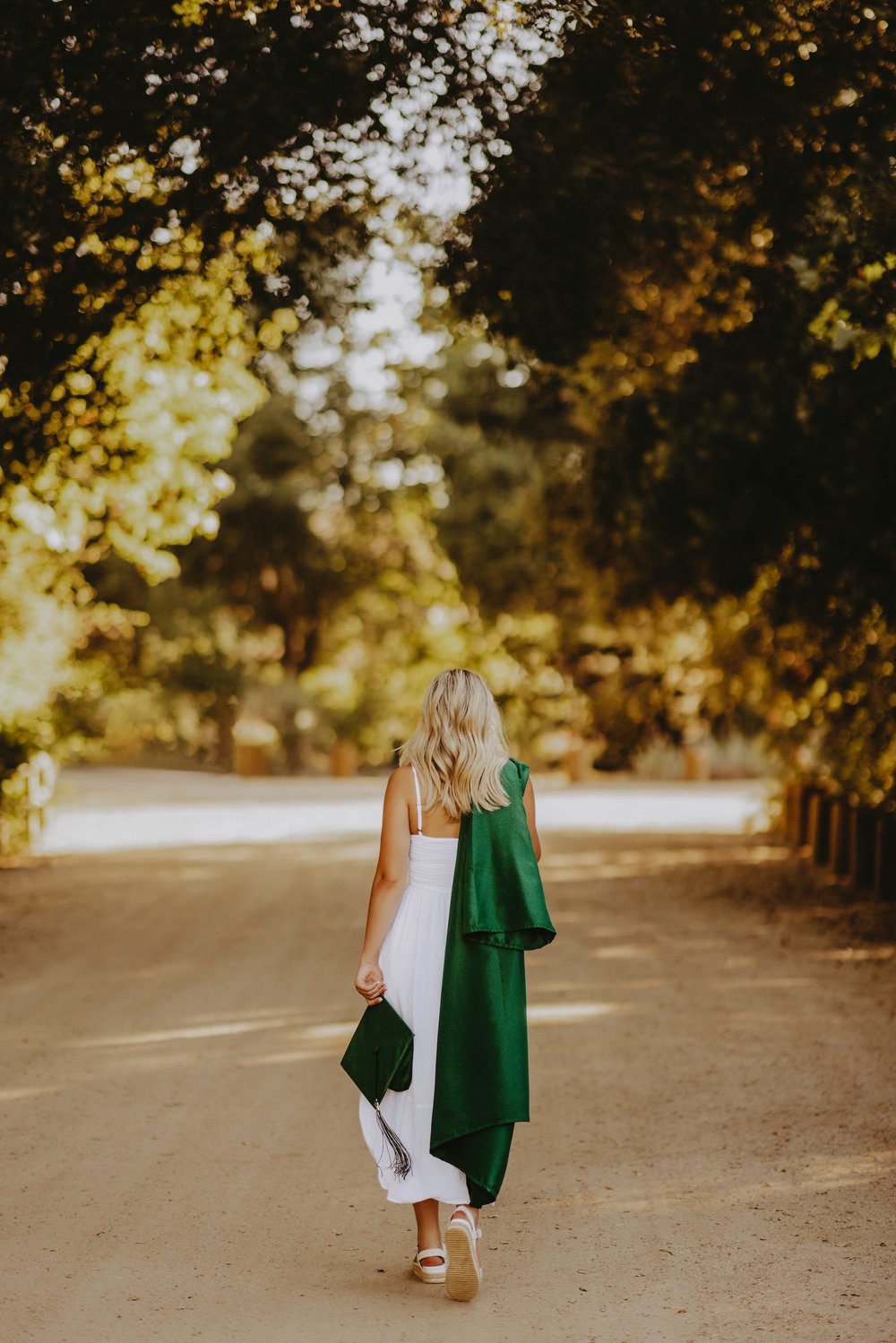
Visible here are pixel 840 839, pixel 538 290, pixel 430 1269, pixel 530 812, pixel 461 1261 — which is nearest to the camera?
pixel 461 1261

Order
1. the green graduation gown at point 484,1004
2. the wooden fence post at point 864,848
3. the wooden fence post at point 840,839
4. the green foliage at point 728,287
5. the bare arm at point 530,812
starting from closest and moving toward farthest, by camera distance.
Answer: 1. the green graduation gown at point 484,1004
2. the bare arm at point 530,812
3. the green foliage at point 728,287
4. the wooden fence post at point 864,848
5. the wooden fence post at point 840,839

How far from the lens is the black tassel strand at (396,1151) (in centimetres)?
470

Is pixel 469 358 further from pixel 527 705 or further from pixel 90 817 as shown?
pixel 90 817

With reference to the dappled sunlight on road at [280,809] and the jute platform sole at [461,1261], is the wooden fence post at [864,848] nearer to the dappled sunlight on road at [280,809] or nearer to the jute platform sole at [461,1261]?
the dappled sunlight on road at [280,809]

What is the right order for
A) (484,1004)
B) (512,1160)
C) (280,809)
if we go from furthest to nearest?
(280,809) → (512,1160) → (484,1004)

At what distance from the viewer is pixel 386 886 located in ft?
15.8

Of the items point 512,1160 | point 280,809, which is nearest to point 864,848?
point 512,1160

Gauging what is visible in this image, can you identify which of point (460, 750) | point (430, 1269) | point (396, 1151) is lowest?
point (430, 1269)

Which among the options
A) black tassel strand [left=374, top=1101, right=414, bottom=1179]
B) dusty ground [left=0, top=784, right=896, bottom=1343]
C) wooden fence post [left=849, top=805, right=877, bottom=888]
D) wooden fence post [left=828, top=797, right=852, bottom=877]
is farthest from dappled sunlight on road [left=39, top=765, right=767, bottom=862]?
black tassel strand [left=374, top=1101, right=414, bottom=1179]

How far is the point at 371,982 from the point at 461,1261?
90 cm

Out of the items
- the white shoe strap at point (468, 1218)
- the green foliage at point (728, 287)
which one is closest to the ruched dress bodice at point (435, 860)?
the white shoe strap at point (468, 1218)

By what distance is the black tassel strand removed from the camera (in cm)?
470

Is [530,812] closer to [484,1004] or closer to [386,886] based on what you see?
[386,886]

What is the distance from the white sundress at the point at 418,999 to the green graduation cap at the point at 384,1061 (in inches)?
1.0
